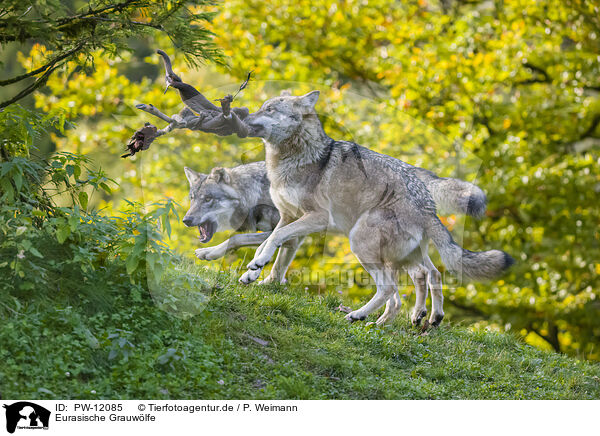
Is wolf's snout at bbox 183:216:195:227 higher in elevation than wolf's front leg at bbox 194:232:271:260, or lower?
higher

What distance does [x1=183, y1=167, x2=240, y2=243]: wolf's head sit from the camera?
6328 mm

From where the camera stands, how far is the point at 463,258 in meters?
6.14

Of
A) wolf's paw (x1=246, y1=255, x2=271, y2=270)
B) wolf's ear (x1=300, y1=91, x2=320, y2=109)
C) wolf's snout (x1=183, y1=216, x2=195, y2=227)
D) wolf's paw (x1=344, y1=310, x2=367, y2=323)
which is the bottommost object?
wolf's paw (x1=344, y1=310, x2=367, y2=323)

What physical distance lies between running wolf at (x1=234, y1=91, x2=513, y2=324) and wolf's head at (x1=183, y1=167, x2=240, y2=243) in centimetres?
62

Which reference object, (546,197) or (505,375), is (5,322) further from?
(546,197)

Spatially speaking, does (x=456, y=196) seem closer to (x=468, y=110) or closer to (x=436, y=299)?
(x=436, y=299)

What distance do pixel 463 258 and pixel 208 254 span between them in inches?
100

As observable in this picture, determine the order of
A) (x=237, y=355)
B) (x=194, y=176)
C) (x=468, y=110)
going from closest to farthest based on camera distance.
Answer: (x=237, y=355), (x=194, y=176), (x=468, y=110)

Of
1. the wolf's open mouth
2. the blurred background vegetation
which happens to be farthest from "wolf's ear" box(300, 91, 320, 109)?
the blurred background vegetation

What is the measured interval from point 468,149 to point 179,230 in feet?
17.6

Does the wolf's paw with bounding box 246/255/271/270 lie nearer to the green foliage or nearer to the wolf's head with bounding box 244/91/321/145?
the wolf's head with bounding box 244/91/321/145

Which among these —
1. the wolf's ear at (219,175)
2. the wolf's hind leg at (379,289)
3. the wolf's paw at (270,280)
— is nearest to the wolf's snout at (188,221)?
the wolf's ear at (219,175)

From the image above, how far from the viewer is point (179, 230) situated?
7.15 m

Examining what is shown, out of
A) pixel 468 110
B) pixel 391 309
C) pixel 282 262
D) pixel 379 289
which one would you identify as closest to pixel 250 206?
pixel 282 262
